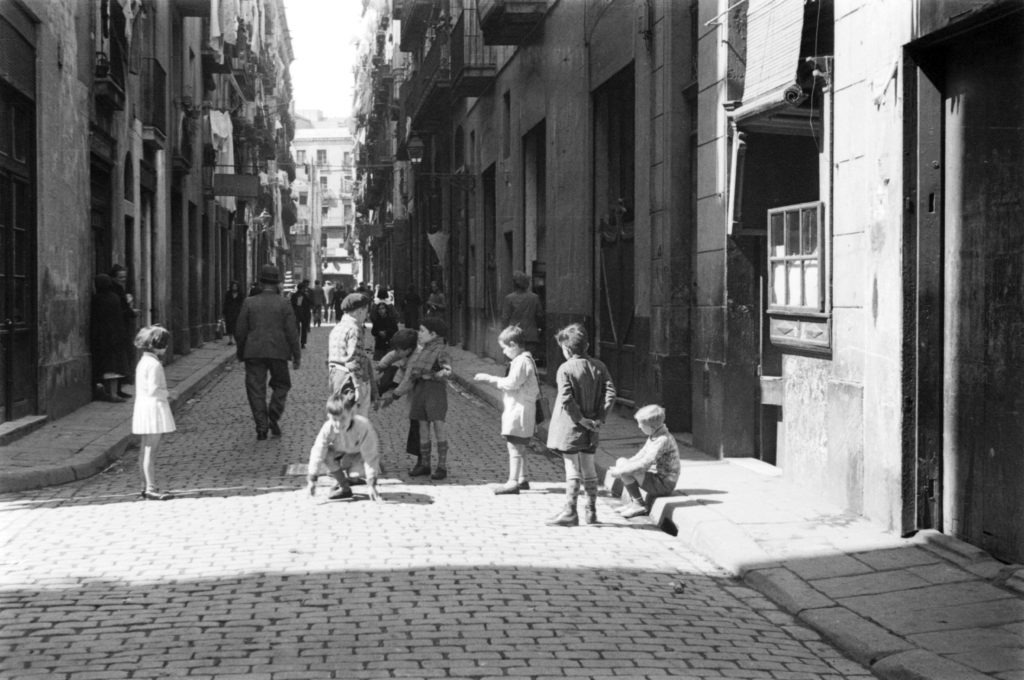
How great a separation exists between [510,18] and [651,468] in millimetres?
11279

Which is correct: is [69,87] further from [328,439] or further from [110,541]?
[110,541]

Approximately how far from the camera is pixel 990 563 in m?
6.15

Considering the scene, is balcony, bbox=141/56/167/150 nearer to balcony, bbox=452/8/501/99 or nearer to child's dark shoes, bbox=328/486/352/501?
balcony, bbox=452/8/501/99

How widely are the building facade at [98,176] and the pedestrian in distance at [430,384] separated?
4.37 meters

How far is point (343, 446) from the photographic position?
851cm

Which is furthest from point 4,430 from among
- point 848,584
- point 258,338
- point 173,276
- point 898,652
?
point 173,276

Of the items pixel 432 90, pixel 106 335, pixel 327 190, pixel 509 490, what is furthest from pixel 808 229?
pixel 327 190

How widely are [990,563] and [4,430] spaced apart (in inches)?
334

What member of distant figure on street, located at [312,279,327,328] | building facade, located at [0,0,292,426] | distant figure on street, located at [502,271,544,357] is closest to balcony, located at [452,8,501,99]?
building facade, located at [0,0,292,426]

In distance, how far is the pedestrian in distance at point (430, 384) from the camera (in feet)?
31.3

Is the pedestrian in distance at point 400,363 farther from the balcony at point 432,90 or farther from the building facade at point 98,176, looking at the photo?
the balcony at point 432,90

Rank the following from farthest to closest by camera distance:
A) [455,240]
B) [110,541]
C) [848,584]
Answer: [455,240] → [110,541] → [848,584]

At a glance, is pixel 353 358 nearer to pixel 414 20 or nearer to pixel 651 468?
pixel 651 468

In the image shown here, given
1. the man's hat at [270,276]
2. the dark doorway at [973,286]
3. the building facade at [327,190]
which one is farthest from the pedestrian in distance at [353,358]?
the building facade at [327,190]
